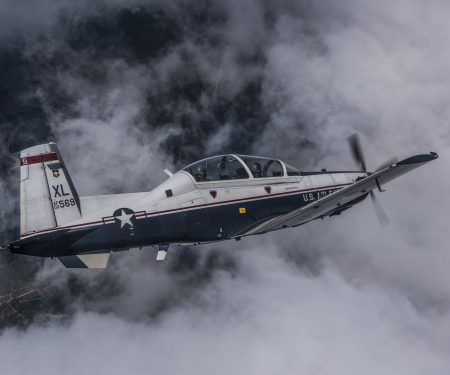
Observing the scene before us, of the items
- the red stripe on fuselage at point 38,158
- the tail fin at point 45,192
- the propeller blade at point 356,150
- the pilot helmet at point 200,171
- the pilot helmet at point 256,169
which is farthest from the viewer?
the propeller blade at point 356,150

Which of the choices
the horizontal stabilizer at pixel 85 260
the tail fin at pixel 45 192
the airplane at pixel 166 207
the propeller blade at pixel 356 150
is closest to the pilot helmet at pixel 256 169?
the airplane at pixel 166 207

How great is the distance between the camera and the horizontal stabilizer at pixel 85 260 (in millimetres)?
16812

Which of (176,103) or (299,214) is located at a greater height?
(176,103)

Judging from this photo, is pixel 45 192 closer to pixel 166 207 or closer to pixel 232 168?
pixel 166 207

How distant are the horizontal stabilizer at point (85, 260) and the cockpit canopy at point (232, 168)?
4.44 meters

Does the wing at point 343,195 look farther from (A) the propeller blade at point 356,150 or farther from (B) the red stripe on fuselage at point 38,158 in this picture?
(B) the red stripe on fuselage at point 38,158

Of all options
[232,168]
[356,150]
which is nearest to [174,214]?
[232,168]

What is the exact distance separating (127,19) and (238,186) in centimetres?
16463

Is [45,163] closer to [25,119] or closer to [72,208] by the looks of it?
[72,208]

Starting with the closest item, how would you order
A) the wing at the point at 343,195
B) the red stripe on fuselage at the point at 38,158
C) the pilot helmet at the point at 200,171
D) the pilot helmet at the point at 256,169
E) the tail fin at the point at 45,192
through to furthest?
the wing at the point at 343,195 → the tail fin at the point at 45,192 → the red stripe on fuselage at the point at 38,158 → the pilot helmet at the point at 200,171 → the pilot helmet at the point at 256,169

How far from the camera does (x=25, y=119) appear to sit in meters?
159

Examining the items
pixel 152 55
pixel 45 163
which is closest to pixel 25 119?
pixel 152 55

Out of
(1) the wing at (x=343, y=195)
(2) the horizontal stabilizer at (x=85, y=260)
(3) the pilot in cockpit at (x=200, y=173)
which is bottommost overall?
(2) the horizontal stabilizer at (x=85, y=260)

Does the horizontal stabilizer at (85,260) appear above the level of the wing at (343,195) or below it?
below
